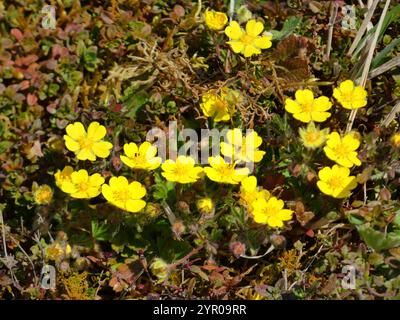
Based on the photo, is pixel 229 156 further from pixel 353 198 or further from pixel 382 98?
pixel 382 98

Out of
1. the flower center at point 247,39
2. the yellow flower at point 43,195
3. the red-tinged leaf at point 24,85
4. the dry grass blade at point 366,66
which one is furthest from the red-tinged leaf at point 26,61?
the dry grass blade at point 366,66

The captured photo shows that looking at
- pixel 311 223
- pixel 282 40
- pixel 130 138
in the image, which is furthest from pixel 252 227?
pixel 282 40

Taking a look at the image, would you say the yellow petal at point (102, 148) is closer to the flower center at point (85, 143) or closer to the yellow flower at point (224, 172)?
the flower center at point (85, 143)

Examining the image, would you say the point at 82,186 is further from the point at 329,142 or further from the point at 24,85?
the point at 329,142

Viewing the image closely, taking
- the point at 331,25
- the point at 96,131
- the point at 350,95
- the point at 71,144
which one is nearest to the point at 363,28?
the point at 331,25

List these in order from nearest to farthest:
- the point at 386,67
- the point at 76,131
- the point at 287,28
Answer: the point at 76,131 < the point at 386,67 < the point at 287,28

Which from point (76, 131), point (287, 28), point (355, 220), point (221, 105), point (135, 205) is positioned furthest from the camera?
point (287, 28)
